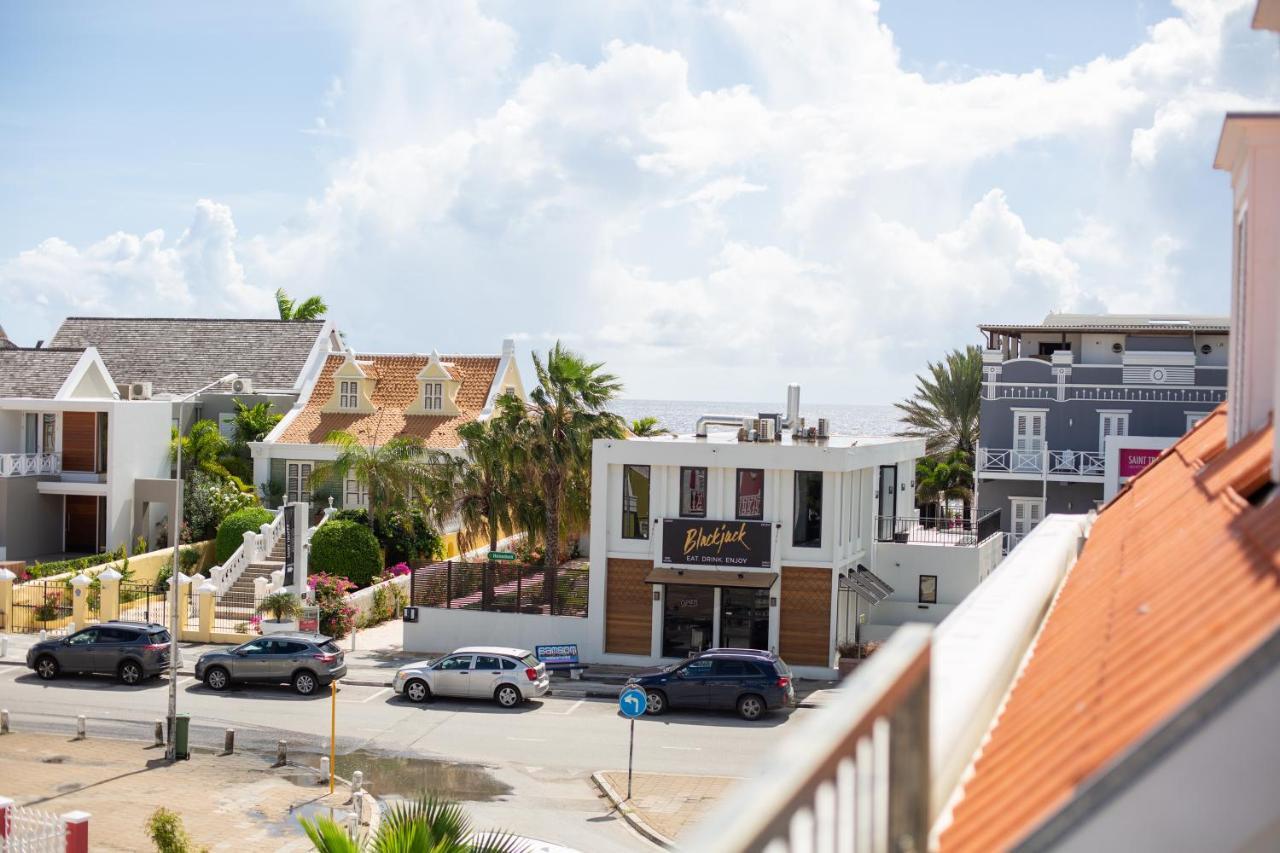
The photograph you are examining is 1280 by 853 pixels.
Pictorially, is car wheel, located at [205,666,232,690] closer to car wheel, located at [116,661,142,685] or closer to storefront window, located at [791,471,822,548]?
car wheel, located at [116,661,142,685]

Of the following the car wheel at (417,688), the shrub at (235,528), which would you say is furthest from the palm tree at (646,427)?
the car wheel at (417,688)

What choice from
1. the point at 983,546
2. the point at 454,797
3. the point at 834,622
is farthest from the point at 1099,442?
the point at 454,797

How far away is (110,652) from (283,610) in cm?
553

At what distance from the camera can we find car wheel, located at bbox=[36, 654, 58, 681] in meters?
33.2

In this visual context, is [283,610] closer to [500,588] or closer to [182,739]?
[500,588]

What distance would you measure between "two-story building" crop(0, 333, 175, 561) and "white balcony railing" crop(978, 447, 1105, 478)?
100ft

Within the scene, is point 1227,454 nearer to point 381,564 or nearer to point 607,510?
point 607,510

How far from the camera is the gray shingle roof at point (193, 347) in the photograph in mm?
55594

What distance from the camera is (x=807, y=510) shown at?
3450 cm

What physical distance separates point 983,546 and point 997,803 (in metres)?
37.3

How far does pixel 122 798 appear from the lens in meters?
22.9

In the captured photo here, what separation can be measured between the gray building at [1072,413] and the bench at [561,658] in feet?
63.6

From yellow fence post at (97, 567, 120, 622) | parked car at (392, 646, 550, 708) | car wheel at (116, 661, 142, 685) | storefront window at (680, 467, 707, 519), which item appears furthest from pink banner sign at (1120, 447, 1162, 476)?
yellow fence post at (97, 567, 120, 622)

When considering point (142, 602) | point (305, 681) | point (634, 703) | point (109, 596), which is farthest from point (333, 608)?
point (634, 703)
